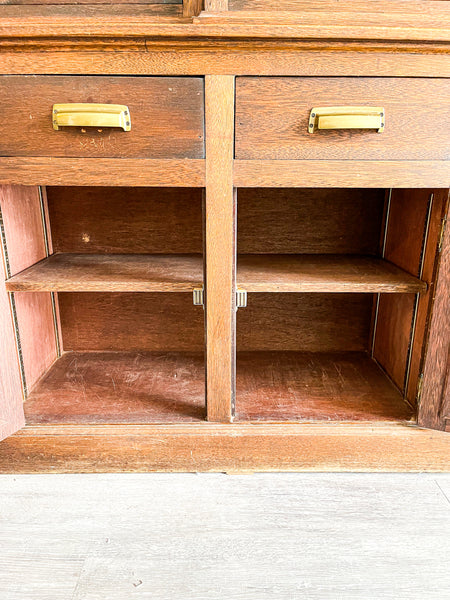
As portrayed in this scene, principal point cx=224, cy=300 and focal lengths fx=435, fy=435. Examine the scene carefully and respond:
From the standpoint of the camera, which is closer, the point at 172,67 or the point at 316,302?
the point at 172,67

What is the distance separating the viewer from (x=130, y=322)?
4.59 ft

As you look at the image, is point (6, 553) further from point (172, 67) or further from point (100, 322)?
point (172, 67)

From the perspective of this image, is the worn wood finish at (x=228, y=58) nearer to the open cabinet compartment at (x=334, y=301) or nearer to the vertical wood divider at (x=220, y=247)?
the vertical wood divider at (x=220, y=247)

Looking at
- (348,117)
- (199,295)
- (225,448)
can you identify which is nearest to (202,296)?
(199,295)

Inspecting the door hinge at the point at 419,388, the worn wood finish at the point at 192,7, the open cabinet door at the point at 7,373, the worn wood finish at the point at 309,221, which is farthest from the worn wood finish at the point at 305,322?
the worn wood finish at the point at 192,7

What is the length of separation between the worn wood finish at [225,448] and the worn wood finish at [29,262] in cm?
22

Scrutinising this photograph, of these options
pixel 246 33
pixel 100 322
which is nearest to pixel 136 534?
pixel 100 322

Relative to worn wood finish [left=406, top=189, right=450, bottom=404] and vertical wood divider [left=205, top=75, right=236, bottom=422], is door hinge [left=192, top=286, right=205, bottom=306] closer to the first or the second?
vertical wood divider [left=205, top=75, right=236, bottom=422]

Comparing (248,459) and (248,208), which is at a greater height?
(248,208)

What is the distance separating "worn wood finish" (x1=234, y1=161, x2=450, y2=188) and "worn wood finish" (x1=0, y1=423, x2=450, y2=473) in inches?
21.5

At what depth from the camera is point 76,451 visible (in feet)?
3.30

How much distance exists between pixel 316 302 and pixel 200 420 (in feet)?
1.90

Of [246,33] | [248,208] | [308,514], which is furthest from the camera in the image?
[248,208]

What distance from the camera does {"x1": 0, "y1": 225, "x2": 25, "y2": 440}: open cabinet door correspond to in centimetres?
95
